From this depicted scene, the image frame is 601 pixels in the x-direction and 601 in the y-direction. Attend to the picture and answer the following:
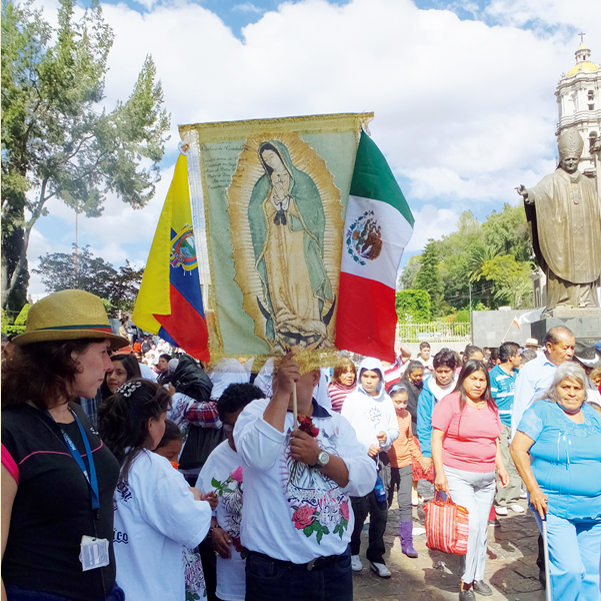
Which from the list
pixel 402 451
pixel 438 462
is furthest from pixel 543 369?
pixel 402 451

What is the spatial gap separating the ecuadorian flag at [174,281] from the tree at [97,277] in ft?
46.0

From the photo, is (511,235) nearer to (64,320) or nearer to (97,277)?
(97,277)

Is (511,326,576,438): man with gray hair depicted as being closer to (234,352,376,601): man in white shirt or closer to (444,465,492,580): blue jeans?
(444,465,492,580): blue jeans


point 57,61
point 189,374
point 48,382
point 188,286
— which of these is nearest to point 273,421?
point 48,382

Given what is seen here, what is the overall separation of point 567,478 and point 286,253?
252 cm

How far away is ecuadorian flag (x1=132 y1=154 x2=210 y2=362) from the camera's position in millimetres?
3305

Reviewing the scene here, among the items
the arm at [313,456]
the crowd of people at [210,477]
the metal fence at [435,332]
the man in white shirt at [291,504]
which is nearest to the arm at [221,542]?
the crowd of people at [210,477]

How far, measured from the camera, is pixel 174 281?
3375 millimetres

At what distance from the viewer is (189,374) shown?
499 centimetres

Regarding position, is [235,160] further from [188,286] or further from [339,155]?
[188,286]

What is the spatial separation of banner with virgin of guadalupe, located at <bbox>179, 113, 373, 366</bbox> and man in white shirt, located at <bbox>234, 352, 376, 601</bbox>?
255 millimetres

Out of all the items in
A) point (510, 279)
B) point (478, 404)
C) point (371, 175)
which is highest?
point (510, 279)

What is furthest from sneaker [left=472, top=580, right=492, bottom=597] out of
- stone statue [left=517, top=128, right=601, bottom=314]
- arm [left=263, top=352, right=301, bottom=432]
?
stone statue [left=517, top=128, right=601, bottom=314]

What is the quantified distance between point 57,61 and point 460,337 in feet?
76.3
